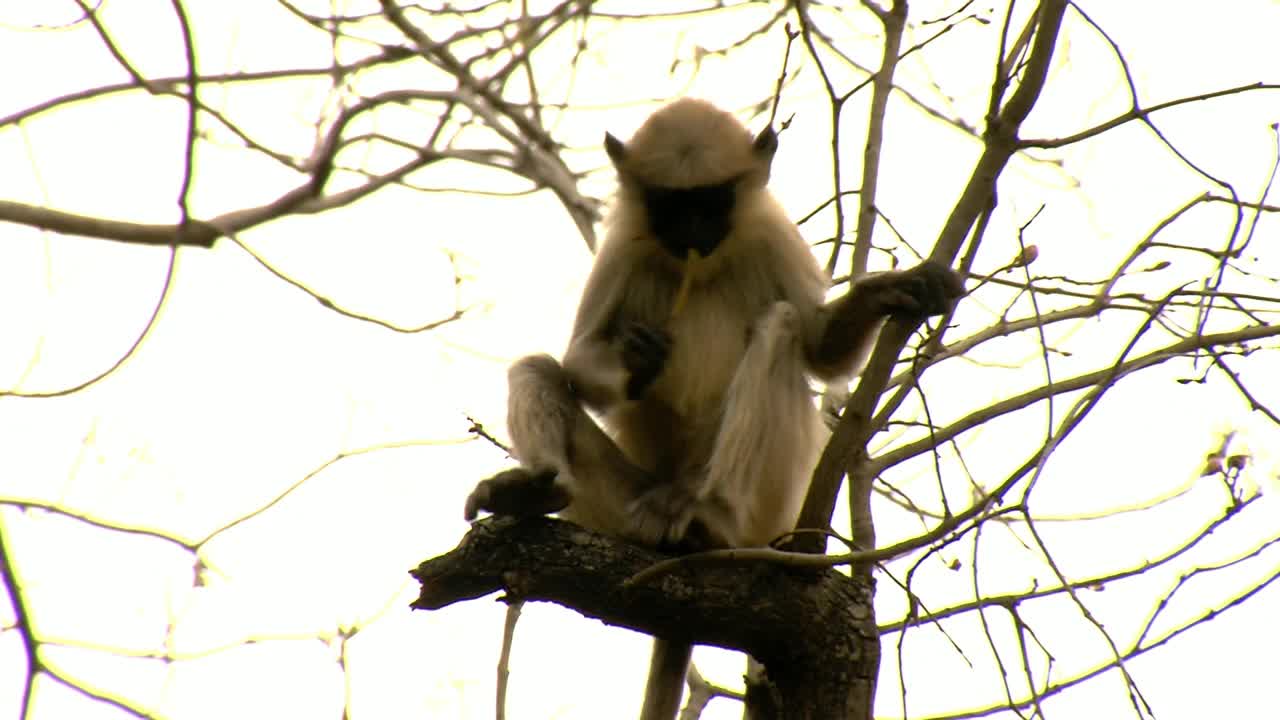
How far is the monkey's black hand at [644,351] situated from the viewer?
6.49 metres

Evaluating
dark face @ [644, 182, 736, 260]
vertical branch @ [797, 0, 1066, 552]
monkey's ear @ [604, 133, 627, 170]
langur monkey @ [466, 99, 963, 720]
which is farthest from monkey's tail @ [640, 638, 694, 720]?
monkey's ear @ [604, 133, 627, 170]

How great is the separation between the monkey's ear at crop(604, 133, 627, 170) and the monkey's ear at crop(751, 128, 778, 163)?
0.61 meters

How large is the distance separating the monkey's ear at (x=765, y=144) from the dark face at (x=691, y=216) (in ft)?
0.82

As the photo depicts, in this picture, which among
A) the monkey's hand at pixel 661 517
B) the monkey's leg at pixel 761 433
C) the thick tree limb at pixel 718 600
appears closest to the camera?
the thick tree limb at pixel 718 600

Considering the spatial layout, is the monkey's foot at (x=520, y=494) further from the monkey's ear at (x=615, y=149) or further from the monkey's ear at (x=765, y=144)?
the monkey's ear at (x=765, y=144)

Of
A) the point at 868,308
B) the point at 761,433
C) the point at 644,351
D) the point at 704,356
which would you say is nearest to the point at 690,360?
the point at 704,356

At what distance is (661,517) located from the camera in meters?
6.37

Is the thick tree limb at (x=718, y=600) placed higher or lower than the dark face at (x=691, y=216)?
lower

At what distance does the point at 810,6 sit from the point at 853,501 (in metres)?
3.49

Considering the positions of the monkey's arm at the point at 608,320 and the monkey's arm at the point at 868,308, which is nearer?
the monkey's arm at the point at 868,308

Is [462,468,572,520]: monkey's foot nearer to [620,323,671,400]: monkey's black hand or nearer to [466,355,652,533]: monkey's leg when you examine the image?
[466,355,652,533]: monkey's leg

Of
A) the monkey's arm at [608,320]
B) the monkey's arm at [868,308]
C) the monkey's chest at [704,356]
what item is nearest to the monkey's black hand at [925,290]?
the monkey's arm at [868,308]

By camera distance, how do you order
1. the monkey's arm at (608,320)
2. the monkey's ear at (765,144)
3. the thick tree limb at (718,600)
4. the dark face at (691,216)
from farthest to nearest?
1. the monkey's ear at (765,144)
2. the monkey's arm at (608,320)
3. the dark face at (691,216)
4. the thick tree limb at (718,600)

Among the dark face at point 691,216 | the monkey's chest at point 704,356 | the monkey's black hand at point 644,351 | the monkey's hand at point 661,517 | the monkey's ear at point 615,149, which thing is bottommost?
the monkey's hand at point 661,517
